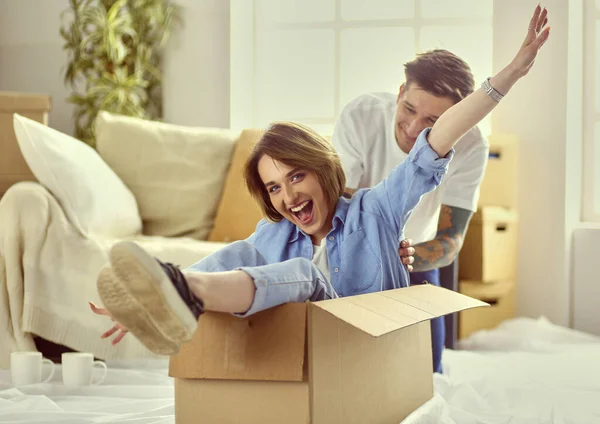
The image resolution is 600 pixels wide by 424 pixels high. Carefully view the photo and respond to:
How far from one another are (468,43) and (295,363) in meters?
2.75

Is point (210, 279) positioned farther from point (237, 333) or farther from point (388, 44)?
point (388, 44)

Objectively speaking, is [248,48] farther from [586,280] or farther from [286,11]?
[586,280]

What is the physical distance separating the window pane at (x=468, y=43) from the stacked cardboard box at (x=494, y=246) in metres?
0.45

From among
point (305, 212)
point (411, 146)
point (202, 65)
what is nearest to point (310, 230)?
point (305, 212)

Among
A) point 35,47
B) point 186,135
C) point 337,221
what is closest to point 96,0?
point 35,47

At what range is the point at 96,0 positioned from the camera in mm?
3766

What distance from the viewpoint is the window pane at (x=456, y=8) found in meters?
3.54

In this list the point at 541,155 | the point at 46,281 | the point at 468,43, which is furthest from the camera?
the point at 468,43

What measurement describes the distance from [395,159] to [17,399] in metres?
1.01

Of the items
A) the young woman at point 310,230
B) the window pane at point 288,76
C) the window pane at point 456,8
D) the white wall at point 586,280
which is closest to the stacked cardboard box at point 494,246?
the white wall at point 586,280

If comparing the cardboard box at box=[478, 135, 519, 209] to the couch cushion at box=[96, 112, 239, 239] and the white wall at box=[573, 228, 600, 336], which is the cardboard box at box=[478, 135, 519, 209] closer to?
the white wall at box=[573, 228, 600, 336]

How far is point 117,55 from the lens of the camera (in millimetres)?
3643

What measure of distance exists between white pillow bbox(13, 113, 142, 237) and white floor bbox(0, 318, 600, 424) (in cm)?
45

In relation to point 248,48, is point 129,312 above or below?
below
